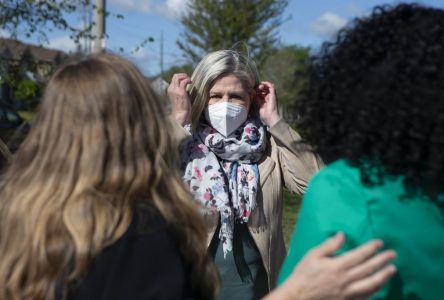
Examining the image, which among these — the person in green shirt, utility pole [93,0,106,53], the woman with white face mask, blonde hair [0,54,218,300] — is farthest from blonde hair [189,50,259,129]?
utility pole [93,0,106,53]

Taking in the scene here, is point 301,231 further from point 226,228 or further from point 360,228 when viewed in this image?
point 226,228

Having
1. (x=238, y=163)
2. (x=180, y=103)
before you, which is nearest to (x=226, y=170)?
(x=238, y=163)

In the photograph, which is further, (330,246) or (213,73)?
(213,73)

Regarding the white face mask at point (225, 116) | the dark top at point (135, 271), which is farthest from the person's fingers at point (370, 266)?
the white face mask at point (225, 116)

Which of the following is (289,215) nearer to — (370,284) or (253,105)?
(253,105)

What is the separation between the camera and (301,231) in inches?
68.4

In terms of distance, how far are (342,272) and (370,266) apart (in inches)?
2.4

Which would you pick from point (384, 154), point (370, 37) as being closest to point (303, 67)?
point (370, 37)

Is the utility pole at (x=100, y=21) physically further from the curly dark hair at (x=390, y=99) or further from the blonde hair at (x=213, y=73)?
the curly dark hair at (x=390, y=99)

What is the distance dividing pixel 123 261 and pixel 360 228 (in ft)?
1.70

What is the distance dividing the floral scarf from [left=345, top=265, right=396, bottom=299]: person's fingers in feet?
5.47

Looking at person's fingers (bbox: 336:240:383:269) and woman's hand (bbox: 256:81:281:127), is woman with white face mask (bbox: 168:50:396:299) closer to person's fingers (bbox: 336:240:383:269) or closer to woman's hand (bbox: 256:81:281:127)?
woman's hand (bbox: 256:81:281:127)

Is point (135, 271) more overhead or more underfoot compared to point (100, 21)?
more underfoot

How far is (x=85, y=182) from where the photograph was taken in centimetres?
174
